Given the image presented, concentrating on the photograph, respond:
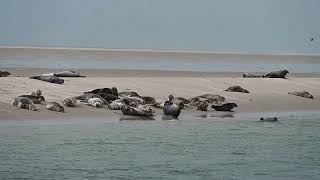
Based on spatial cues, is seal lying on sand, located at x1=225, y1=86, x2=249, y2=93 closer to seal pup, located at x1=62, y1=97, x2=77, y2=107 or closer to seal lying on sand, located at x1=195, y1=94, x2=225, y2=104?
seal lying on sand, located at x1=195, y1=94, x2=225, y2=104

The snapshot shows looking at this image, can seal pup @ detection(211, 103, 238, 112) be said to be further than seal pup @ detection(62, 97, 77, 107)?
Yes

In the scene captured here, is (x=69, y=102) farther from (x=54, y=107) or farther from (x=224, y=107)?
(x=224, y=107)

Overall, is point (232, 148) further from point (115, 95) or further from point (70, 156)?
point (115, 95)

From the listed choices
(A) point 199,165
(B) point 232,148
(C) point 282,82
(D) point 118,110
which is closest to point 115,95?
(D) point 118,110

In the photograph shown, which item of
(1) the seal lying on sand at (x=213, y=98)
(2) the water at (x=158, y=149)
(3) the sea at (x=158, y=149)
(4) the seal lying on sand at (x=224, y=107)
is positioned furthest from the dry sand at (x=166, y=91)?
(2) the water at (x=158, y=149)

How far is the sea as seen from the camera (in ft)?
35.7

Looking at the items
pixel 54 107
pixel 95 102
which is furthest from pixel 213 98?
pixel 54 107

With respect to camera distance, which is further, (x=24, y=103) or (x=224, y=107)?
(x=224, y=107)

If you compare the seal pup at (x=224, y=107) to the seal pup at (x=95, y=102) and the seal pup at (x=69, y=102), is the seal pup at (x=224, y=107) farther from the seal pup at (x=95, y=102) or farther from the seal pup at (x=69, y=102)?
the seal pup at (x=69, y=102)

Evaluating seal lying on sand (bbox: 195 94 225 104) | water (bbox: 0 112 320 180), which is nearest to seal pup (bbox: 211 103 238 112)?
seal lying on sand (bbox: 195 94 225 104)

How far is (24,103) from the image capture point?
17.2 meters

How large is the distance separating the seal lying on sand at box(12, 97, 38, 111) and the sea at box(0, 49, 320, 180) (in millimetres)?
960

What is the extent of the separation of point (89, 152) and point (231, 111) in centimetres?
875

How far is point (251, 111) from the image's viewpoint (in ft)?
69.0
